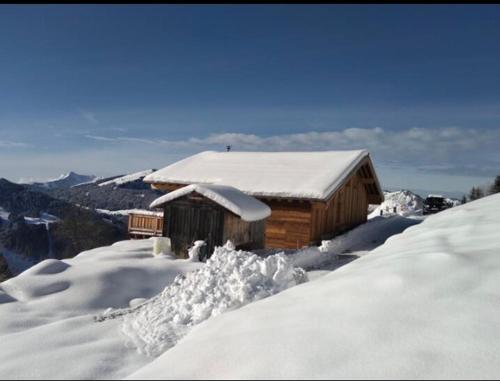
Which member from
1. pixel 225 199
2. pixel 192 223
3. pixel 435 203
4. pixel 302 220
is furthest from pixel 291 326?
pixel 435 203

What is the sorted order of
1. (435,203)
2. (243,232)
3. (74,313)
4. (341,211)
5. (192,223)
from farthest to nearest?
(435,203)
(341,211)
(243,232)
(192,223)
(74,313)

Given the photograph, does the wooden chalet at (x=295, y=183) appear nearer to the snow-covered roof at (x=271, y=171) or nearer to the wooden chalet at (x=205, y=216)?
the snow-covered roof at (x=271, y=171)

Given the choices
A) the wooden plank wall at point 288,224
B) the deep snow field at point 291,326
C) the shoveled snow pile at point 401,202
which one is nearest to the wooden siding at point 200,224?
the wooden plank wall at point 288,224

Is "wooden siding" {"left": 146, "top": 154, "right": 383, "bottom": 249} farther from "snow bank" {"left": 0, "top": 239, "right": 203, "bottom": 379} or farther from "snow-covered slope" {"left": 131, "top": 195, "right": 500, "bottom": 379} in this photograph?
"snow-covered slope" {"left": 131, "top": 195, "right": 500, "bottom": 379}

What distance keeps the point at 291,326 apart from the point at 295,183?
12622 millimetres

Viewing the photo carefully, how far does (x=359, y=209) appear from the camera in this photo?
20.8 metres

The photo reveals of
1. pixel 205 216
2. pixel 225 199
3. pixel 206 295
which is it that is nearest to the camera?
pixel 206 295

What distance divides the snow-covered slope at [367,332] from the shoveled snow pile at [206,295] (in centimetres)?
65

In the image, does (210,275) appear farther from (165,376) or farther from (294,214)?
(294,214)

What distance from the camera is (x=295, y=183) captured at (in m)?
15.5

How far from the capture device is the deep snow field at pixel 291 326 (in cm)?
255

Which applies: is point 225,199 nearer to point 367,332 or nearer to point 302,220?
point 302,220

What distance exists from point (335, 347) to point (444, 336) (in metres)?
0.82

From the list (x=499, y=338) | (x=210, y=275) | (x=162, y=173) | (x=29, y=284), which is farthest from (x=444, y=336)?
(x=162, y=173)
